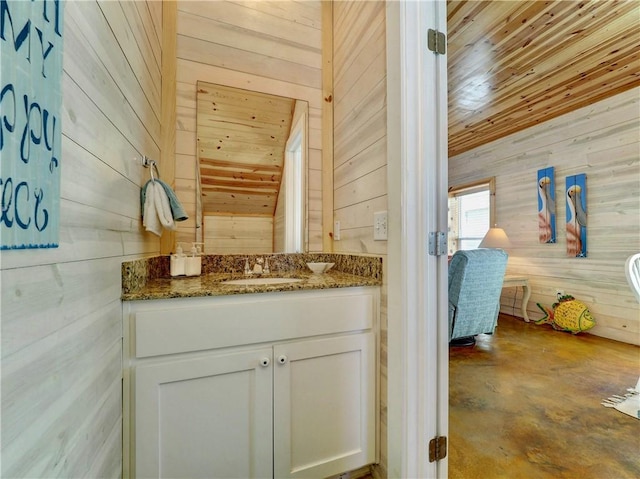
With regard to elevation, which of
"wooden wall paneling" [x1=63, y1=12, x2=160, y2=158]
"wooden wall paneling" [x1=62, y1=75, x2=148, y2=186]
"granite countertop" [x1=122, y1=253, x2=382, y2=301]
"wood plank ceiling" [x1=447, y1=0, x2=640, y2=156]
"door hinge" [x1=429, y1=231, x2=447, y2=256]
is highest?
"wood plank ceiling" [x1=447, y1=0, x2=640, y2=156]

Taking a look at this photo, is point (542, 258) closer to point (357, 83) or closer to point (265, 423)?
point (357, 83)

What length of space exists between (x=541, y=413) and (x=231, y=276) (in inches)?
79.3

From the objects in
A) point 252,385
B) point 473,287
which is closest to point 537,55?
point 473,287

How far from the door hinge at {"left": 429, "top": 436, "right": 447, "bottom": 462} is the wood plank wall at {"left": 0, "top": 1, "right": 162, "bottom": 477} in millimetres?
1066

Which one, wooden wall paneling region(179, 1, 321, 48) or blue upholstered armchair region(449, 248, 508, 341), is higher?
wooden wall paneling region(179, 1, 321, 48)

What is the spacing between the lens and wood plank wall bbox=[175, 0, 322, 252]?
1609 millimetres

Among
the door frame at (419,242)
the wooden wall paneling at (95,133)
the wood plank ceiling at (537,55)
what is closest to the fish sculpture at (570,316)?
the wood plank ceiling at (537,55)

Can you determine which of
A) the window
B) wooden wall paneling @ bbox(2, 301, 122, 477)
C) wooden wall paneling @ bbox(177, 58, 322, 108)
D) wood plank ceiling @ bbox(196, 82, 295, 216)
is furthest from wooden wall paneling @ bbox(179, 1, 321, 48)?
the window

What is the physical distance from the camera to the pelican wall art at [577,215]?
10.4 ft

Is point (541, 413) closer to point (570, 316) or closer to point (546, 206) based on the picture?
point (570, 316)

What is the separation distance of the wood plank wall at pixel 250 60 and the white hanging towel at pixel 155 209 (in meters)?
0.44

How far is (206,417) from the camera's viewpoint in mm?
1010

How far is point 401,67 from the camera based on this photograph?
110 centimetres

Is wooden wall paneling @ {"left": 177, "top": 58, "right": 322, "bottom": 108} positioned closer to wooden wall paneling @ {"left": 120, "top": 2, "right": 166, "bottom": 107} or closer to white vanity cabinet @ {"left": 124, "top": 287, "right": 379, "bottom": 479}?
wooden wall paneling @ {"left": 120, "top": 2, "right": 166, "bottom": 107}
